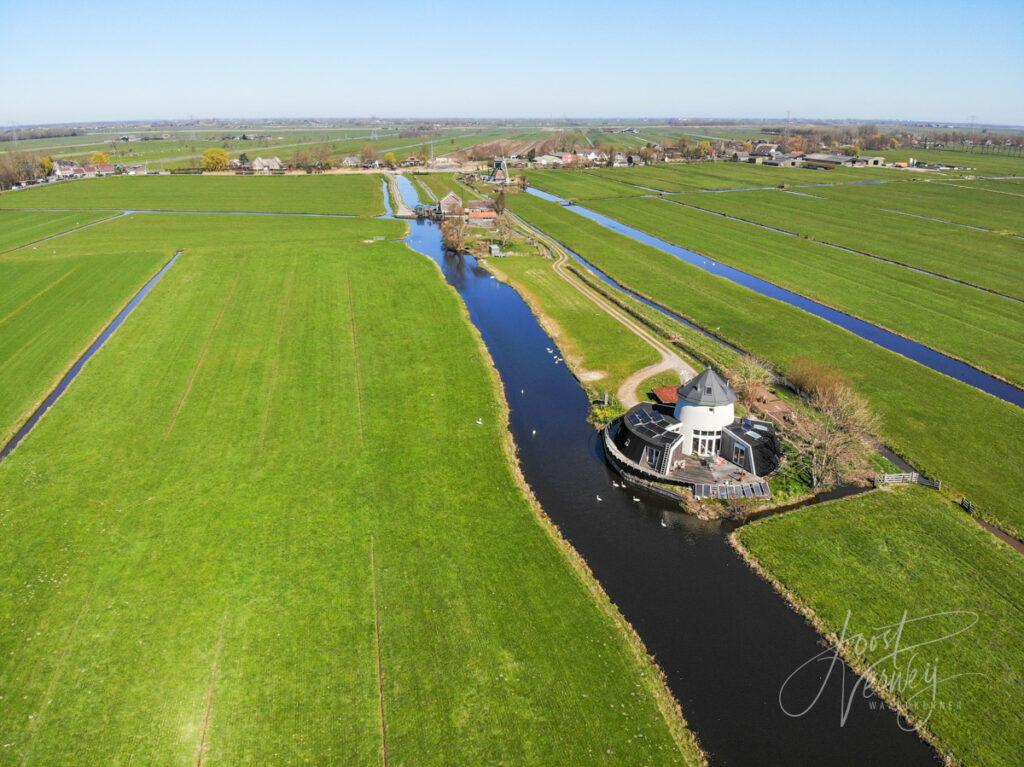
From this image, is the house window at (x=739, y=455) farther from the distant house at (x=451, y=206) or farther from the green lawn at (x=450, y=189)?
the green lawn at (x=450, y=189)

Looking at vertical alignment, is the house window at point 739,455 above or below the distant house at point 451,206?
below

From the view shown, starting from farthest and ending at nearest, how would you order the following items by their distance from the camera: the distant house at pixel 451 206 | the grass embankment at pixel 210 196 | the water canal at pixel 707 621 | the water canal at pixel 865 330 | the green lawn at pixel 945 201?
the grass embankment at pixel 210 196 → the distant house at pixel 451 206 → the green lawn at pixel 945 201 → the water canal at pixel 865 330 → the water canal at pixel 707 621

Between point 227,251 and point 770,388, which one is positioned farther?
point 227,251

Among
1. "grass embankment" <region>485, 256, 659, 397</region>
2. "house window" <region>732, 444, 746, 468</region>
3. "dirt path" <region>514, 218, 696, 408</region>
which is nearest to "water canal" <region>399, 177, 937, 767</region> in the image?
"house window" <region>732, 444, 746, 468</region>

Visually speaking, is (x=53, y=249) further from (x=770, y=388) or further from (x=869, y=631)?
(x=869, y=631)

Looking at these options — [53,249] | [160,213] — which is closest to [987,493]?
[53,249]

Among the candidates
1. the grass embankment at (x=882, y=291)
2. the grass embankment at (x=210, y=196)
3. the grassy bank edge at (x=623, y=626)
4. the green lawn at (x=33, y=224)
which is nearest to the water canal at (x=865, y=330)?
the grass embankment at (x=882, y=291)

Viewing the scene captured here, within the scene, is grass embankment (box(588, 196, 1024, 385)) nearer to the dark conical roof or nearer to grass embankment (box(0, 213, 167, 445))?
the dark conical roof
